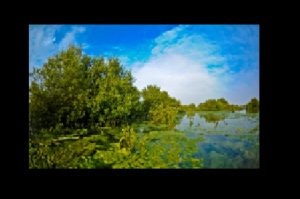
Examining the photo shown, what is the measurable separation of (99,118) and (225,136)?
1270 mm

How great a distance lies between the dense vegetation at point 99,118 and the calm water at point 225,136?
0.23 feet

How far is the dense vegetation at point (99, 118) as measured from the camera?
2717mm

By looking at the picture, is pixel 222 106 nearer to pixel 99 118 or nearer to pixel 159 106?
pixel 159 106

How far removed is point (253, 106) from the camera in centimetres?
273

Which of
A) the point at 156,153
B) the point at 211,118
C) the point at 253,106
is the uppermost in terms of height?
the point at 253,106

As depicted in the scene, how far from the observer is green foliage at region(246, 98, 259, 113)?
8.93 ft

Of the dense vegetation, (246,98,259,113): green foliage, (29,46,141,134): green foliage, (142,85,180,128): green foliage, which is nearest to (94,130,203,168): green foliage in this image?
the dense vegetation

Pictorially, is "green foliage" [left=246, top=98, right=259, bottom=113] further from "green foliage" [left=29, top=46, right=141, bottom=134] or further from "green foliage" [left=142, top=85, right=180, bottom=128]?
"green foliage" [left=29, top=46, right=141, bottom=134]

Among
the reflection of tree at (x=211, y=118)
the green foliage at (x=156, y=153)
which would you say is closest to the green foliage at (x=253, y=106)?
the reflection of tree at (x=211, y=118)
